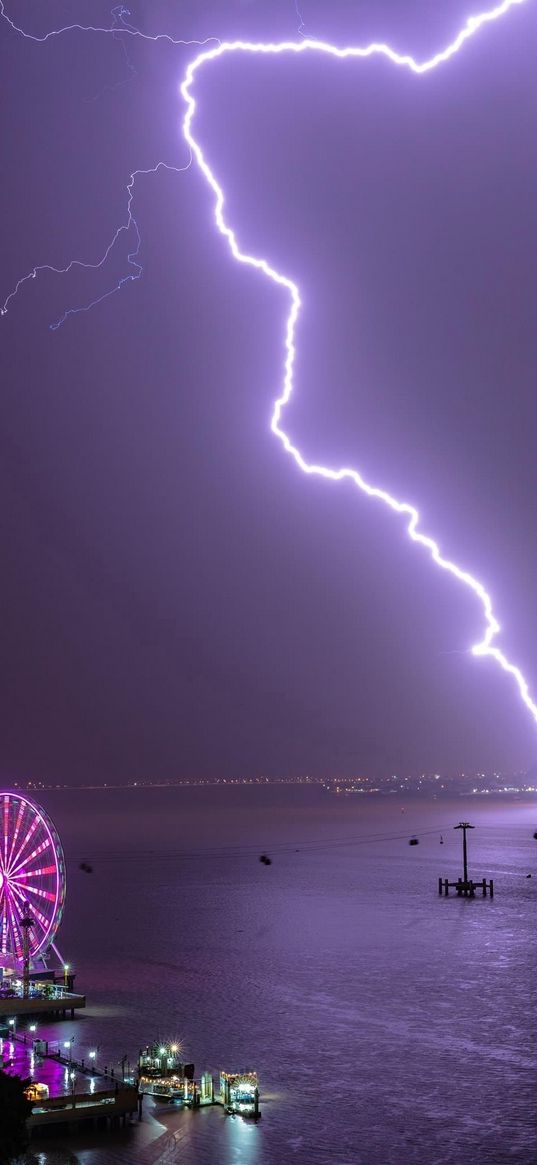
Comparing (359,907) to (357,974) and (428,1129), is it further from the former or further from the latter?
(428,1129)

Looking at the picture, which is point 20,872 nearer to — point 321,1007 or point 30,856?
point 30,856

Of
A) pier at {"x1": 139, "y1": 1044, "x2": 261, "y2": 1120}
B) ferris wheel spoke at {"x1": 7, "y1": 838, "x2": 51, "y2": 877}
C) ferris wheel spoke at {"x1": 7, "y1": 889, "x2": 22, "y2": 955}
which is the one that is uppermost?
ferris wheel spoke at {"x1": 7, "y1": 838, "x2": 51, "y2": 877}

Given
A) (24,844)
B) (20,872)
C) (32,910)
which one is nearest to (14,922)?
(32,910)

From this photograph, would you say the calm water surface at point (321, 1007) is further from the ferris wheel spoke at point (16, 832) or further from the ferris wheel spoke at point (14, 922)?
the ferris wheel spoke at point (16, 832)

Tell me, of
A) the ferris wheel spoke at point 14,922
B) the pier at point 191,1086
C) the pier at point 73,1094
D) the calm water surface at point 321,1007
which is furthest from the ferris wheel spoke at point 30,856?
the pier at point 191,1086

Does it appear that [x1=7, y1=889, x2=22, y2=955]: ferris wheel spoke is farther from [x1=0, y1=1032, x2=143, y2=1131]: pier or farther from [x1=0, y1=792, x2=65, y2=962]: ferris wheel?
[x1=0, y1=1032, x2=143, y2=1131]: pier

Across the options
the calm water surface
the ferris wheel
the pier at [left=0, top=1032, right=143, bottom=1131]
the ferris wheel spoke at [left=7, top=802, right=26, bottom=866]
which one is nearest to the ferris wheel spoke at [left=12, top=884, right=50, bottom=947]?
the ferris wheel

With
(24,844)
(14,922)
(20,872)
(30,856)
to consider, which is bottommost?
(14,922)

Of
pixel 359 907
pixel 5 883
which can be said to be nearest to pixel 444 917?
pixel 359 907
